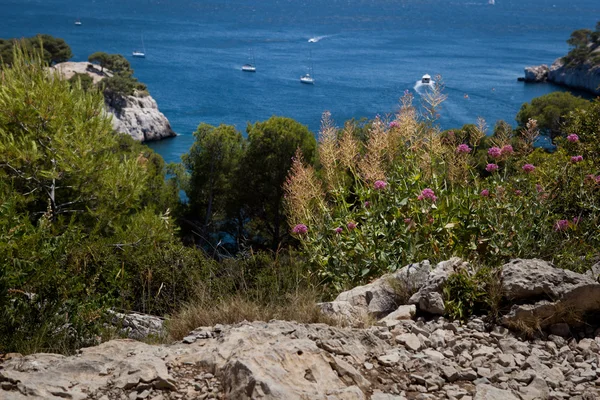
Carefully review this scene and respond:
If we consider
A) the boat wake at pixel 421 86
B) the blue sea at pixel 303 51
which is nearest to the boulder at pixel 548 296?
the blue sea at pixel 303 51

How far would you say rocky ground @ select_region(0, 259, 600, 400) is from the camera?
125 inches

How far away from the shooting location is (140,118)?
51.5 metres

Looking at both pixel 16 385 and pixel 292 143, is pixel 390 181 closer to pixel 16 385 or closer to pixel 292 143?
pixel 16 385

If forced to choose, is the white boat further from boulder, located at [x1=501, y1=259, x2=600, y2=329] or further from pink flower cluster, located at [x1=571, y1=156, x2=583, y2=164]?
boulder, located at [x1=501, y1=259, x2=600, y2=329]

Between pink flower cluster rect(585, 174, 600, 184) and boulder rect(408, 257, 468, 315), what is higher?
pink flower cluster rect(585, 174, 600, 184)

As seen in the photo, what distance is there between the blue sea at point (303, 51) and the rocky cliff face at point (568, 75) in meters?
2.10

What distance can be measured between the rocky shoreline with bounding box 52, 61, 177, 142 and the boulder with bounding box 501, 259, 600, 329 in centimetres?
4799

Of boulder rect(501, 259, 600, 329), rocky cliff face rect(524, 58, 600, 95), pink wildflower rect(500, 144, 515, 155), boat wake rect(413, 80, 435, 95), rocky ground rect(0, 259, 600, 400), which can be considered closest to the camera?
rocky ground rect(0, 259, 600, 400)

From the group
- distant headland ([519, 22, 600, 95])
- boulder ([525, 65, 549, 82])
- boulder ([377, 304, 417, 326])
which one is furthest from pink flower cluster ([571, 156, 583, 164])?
boulder ([525, 65, 549, 82])

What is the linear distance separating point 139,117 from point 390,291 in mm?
49278

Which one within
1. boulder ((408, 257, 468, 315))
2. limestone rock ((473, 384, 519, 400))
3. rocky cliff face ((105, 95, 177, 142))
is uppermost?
boulder ((408, 257, 468, 315))

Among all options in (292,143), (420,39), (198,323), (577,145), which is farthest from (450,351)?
(420,39)

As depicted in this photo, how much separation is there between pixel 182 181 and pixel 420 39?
77105 millimetres

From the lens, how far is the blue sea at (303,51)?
53500mm
